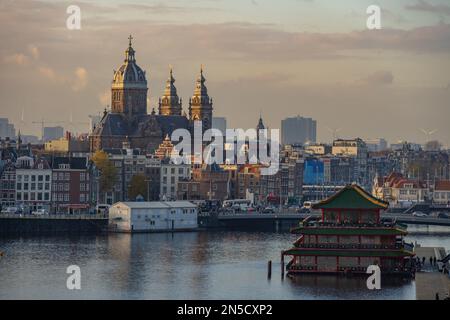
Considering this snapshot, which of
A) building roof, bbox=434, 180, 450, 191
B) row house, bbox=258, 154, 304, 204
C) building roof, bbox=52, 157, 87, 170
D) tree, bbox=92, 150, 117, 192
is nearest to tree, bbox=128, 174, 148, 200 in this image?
tree, bbox=92, 150, 117, 192

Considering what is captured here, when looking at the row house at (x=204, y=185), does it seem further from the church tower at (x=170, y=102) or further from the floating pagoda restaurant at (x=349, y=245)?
the floating pagoda restaurant at (x=349, y=245)

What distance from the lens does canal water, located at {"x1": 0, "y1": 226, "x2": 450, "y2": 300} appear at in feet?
209

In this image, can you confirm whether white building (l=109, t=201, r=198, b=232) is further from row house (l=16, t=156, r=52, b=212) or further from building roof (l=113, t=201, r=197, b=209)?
row house (l=16, t=156, r=52, b=212)

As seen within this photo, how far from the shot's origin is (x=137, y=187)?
118m

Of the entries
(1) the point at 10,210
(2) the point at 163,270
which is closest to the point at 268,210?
(1) the point at 10,210

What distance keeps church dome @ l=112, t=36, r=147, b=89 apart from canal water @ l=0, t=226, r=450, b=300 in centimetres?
4605

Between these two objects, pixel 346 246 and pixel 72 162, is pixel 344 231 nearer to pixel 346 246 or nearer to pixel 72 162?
pixel 346 246

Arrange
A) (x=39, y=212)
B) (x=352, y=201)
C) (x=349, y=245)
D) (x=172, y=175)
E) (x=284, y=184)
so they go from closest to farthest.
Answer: (x=349, y=245), (x=352, y=201), (x=39, y=212), (x=172, y=175), (x=284, y=184)

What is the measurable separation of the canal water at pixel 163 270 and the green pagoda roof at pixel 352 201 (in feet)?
11.0

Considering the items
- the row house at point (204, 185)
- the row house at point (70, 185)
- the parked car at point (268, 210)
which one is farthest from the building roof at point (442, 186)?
the row house at point (70, 185)

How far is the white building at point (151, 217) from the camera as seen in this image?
324 feet

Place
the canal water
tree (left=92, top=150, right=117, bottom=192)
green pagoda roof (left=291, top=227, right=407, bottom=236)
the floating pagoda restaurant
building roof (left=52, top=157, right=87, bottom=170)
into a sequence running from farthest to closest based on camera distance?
tree (left=92, top=150, right=117, bottom=192) < building roof (left=52, top=157, right=87, bottom=170) < green pagoda roof (left=291, top=227, right=407, bottom=236) < the floating pagoda restaurant < the canal water

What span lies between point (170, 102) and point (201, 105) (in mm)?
3352

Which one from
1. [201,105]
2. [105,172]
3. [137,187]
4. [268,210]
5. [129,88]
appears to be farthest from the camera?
[201,105]
